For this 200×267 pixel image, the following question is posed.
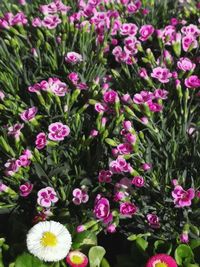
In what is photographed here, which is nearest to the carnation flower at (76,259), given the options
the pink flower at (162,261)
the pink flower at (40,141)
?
the pink flower at (162,261)

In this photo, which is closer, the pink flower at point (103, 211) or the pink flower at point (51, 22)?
the pink flower at point (103, 211)

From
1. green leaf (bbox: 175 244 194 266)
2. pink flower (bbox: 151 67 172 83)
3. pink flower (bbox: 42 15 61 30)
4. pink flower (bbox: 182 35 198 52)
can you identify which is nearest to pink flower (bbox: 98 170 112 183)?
green leaf (bbox: 175 244 194 266)

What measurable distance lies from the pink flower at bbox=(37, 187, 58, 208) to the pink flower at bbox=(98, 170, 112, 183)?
216mm

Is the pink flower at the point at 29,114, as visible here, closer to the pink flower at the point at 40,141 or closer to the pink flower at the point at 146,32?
the pink flower at the point at 40,141

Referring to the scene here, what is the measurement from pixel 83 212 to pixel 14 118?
2.33 ft

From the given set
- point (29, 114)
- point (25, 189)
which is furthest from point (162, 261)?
point (29, 114)

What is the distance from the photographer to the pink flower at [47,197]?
6.60ft

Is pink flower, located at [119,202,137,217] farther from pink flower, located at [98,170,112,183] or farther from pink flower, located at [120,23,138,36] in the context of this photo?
pink flower, located at [120,23,138,36]

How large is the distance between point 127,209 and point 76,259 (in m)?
0.30

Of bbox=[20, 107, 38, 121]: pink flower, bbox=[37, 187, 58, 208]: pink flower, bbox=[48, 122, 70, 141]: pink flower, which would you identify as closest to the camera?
bbox=[37, 187, 58, 208]: pink flower

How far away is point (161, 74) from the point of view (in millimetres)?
2391

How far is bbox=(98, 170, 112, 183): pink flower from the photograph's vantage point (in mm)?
2053

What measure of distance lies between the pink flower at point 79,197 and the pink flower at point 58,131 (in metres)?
0.26

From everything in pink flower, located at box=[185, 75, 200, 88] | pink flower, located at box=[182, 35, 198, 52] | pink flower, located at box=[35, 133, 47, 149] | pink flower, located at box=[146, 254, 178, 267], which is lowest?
pink flower, located at box=[146, 254, 178, 267]
